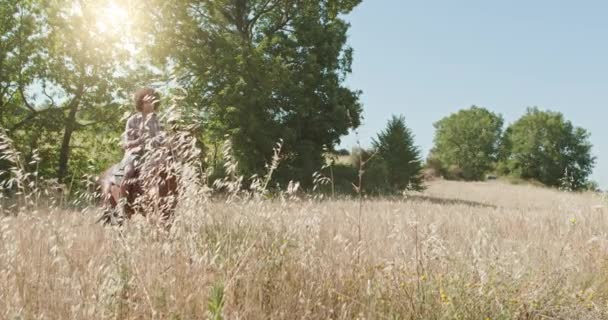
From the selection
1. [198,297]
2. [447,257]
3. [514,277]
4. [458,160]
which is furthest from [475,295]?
[458,160]

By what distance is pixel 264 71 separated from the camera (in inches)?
719

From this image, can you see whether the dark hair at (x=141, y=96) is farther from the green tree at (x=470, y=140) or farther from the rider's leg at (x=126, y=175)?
the green tree at (x=470, y=140)

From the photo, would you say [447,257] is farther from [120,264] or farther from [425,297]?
[120,264]

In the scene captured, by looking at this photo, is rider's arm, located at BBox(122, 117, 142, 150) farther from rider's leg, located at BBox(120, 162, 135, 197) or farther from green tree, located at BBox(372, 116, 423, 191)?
green tree, located at BBox(372, 116, 423, 191)

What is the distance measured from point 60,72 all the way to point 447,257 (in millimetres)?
20880

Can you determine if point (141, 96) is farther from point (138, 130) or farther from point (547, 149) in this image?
point (547, 149)

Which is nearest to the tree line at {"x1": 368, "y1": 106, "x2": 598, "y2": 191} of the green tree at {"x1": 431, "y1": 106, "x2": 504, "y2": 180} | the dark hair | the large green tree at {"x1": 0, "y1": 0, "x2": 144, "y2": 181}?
the green tree at {"x1": 431, "y1": 106, "x2": 504, "y2": 180}

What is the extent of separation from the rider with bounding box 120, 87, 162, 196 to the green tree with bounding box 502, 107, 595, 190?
6881 centimetres

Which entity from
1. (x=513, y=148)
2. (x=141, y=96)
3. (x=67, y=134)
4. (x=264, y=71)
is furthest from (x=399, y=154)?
(x=513, y=148)

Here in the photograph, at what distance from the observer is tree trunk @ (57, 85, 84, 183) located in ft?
63.6

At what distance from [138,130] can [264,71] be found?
509 inches

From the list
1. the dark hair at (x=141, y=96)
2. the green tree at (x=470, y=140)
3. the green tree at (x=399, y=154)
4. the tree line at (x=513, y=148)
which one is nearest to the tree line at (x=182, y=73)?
the green tree at (x=399, y=154)

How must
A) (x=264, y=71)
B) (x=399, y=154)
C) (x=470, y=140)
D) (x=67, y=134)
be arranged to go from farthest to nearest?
(x=470, y=140), (x=399, y=154), (x=67, y=134), (x=264, y=71)

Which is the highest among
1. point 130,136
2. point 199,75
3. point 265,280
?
point 199,75
